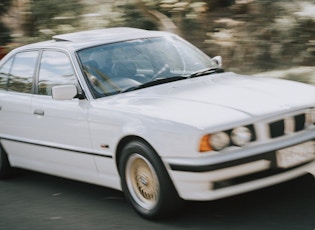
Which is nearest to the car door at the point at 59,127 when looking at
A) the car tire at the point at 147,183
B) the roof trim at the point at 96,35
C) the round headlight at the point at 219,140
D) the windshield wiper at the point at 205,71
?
the roof trim at the point at 96,35

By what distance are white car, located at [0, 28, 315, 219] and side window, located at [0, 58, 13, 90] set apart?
3cm

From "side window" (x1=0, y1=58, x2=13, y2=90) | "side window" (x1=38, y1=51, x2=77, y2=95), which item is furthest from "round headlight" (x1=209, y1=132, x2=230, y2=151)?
"side window" (x1=0, y1=58, x2=13, y2=90)

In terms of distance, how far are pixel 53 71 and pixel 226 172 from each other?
256cm

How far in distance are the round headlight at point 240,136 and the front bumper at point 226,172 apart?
65 millimetres

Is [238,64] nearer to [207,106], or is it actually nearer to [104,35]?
[104,35]

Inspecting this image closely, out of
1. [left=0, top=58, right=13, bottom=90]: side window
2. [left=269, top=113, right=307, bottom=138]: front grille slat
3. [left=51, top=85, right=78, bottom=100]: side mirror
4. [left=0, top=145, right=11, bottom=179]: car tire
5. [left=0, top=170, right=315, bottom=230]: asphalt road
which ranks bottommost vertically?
[left=0, top=145, right=11, bottom=179]: car tire

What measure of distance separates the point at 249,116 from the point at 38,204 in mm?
2472

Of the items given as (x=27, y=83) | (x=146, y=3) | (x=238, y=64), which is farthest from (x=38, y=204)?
(x=146, y=3)

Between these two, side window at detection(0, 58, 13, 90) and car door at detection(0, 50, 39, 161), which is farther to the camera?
side window at detection(0, 58, 13, 90)

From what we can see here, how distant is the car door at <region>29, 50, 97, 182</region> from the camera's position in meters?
5.90

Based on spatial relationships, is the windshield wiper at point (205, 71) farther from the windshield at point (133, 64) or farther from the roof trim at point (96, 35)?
the roof trim at point (96, 35)

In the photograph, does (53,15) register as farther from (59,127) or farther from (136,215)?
(136,215)

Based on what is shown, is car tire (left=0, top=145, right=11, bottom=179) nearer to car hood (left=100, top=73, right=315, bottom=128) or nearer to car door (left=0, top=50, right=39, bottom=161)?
car door (left=0, top=50, right=39, bottom=161)

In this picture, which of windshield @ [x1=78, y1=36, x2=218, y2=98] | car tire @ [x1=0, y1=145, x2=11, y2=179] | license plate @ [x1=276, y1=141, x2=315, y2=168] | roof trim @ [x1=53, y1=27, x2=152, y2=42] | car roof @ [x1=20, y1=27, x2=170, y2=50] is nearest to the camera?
license plate @ [x1=276, y1=141, x2=315, y2=168]
